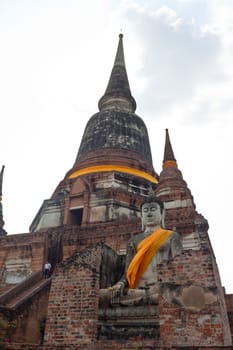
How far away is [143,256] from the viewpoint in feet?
27.6

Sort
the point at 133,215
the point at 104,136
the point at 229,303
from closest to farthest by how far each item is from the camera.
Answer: the point at 229,303 < the point at 133,215 < the point at 104,136

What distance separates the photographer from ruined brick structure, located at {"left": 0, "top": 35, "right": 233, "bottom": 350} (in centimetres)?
588

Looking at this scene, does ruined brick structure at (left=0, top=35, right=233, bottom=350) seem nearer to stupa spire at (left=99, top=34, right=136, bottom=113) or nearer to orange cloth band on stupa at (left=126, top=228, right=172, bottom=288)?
stupa spire at (left=99, top=34, right=136, bottom=113)

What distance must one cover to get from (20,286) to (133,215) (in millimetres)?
7640

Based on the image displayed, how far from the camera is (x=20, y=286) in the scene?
1116cm

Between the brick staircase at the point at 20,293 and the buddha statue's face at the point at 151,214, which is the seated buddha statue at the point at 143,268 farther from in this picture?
the brick staircase at the point at 20,293

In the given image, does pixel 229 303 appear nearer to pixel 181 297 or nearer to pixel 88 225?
pixel 181 297

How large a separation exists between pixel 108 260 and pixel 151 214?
2065 millimetres

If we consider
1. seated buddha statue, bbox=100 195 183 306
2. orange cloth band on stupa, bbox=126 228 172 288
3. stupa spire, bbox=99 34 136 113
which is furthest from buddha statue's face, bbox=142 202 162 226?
stupa spire, bbox=99 34 136 113

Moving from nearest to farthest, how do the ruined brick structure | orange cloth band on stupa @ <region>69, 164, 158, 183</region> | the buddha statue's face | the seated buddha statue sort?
the ruined brick structure → the seated buddha statue → the buddha statue's face → orange cloth band on stupa @ <region>69, 164, 158, 183</region>

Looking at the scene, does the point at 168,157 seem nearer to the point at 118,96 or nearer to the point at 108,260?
the point at 118,96

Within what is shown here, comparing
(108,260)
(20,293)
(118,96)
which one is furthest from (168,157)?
(108,260)

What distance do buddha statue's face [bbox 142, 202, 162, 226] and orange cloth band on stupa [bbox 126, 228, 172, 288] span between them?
105 centimetres

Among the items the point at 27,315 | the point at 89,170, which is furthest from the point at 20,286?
the point at 89,170
